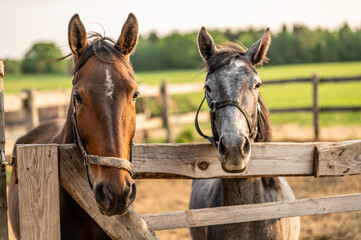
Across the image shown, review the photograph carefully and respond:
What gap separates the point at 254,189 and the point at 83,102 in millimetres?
1613

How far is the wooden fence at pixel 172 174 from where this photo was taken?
2158mm

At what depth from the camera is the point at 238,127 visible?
2592mm

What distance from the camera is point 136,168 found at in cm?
253

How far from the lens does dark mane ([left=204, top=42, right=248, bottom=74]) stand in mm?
2969

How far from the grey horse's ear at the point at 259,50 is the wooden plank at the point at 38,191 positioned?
1.67 metres

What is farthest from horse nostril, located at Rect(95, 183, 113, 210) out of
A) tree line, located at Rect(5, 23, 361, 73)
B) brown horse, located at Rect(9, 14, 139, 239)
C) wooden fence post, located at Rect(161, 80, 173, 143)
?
tree line, located at Rect(5, 23, 361, 73)

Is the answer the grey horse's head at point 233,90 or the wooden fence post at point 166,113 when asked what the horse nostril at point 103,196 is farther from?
the wooden fence post at point 166,113

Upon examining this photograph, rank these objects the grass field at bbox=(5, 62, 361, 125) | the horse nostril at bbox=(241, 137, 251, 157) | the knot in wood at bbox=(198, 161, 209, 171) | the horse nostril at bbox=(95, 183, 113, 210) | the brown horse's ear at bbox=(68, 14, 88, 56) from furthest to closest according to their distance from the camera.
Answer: the grass field at bbox=(5, 62, 361, 125), the knot in wood at bbox=(198, 161, 209, 171), the horse nostril at bbox=(241, 137, 251, 157), the brown horse's ear at bbox=(68, 14, 88, 56), the horse nostril at bbox=(95, 183, 113, 210)

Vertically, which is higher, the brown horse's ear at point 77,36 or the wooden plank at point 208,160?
the brown horse's ear at point 77,36

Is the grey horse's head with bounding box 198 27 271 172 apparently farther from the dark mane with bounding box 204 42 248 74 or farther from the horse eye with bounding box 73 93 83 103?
the horse eye with bounding box 73 93 83 103

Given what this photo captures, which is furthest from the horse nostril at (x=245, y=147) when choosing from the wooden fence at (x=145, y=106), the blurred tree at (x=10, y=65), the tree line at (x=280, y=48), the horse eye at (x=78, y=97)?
the tree line at (x=280, y=48)

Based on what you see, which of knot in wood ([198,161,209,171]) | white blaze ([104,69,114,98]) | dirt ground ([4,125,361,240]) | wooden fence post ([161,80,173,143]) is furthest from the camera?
wooden fence post ([161,80,173,143])

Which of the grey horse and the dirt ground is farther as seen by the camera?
the dirt ground

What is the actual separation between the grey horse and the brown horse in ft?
2.33
